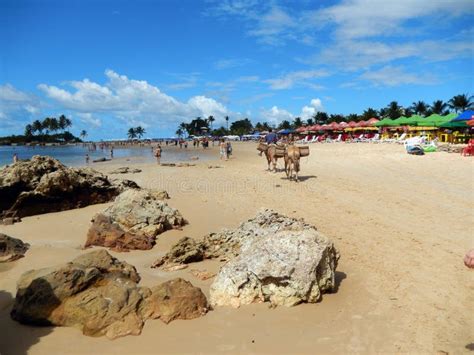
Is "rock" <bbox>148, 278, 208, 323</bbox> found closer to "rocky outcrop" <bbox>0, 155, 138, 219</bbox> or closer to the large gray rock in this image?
the large gray rock

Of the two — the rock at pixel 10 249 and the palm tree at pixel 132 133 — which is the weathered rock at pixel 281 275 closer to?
the rock at pixel 10 249

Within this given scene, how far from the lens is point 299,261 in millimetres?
4961

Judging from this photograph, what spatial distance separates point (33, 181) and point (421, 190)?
11475 mm

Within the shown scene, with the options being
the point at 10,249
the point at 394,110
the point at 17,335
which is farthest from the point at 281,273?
the point at 394,110

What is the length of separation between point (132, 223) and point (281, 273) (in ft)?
14.9

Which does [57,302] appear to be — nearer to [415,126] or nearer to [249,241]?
[249,241]

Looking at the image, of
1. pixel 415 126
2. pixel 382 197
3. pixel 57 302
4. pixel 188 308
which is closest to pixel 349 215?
pixel 382 197

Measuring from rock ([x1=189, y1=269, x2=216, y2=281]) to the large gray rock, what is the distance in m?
0.83

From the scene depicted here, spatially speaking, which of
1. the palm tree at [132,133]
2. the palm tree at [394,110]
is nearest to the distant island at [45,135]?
the palm tree at [132,133]

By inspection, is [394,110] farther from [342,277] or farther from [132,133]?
[132,133]

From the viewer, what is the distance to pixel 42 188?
36.5 ft

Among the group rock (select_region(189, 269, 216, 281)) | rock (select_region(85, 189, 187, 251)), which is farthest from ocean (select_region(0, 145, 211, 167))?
rock (select_region(189, 269, 216, 281))

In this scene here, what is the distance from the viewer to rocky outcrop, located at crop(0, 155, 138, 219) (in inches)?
431

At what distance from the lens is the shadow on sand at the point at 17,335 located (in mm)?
4109
